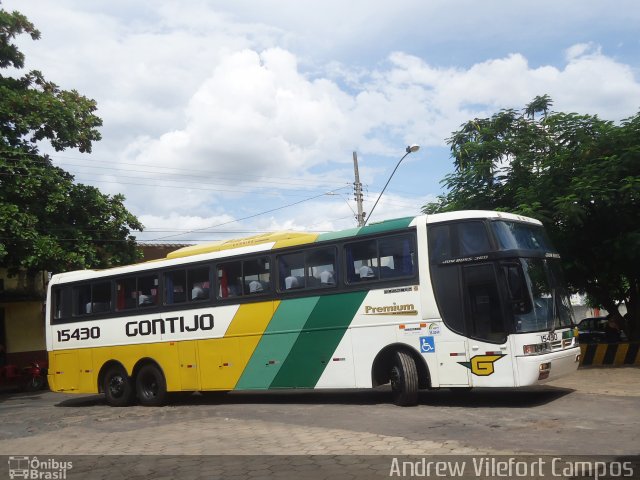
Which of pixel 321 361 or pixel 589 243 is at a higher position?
pixel 589 243

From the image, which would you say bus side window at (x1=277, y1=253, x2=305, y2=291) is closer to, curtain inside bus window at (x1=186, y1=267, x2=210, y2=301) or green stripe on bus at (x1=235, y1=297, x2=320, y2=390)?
green stripe on bus at (x1=235, y1=297, x2=320, y2=390)

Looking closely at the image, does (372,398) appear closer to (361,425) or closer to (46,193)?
(361,425)

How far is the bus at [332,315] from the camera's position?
10.2 metres

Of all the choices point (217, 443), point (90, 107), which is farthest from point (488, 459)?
point (90, 107)

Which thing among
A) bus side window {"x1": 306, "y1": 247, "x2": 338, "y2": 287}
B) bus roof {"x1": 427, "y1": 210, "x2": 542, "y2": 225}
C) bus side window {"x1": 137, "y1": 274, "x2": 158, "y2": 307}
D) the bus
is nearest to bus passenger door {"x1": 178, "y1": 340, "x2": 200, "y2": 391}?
the bus

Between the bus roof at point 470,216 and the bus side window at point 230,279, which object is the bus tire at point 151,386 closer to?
the bus side window at point 230,279

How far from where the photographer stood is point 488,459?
657 cm

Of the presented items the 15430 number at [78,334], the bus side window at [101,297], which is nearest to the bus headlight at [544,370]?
the bus side window at [101,297]

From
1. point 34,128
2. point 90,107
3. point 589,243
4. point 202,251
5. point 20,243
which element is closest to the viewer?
point 202,251

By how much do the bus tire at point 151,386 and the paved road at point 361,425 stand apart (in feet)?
1.26

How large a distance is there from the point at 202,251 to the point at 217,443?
6057 millimetres

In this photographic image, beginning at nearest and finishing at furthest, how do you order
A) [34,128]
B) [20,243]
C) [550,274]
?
1. [550,274]
2. [20,243]
3. [34,128]

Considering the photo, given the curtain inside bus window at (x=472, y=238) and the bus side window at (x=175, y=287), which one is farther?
the bus side window at (x=175, y=287)

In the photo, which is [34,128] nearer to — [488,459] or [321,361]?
[321,361]
